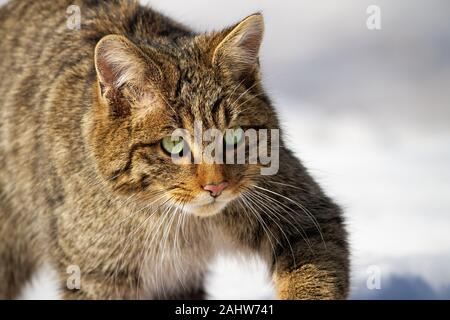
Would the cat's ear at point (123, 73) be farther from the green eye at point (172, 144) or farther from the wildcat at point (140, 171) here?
the green eye at point (172, 144)

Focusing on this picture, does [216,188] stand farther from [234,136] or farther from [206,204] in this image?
[234,136]

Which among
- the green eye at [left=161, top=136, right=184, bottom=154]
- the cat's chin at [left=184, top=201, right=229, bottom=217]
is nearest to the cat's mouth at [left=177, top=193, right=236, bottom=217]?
the cat's chin at [left=184, top=201, right=229, bottom=217]

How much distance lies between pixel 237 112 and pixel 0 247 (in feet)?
9.94

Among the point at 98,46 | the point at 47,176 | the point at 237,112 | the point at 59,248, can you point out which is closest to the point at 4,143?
the point at 47,176

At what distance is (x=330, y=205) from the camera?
5.84 m

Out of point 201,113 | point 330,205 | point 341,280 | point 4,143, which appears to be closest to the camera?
point 201,113

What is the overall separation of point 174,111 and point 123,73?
1.41ft

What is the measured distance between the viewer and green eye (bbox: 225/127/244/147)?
4.84 m

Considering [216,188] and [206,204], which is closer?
[216,188]

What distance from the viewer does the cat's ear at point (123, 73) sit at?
4.94m

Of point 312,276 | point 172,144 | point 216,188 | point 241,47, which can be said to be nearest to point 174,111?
point 172,144

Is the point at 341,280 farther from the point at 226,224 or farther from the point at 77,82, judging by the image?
the point at 77,82

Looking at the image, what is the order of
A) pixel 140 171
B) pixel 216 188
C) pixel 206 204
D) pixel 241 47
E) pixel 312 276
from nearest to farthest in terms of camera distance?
pixel 216 188 → pixel 206 204 → pixel 140 171 → pixel 241 47 → pixel 312 276

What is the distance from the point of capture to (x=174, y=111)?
192 inches
